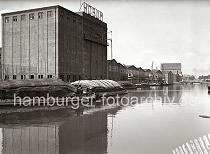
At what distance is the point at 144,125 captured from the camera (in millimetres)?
14727

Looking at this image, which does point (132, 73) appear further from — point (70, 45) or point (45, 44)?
point (45, 44)

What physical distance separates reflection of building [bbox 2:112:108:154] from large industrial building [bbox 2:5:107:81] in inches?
1097

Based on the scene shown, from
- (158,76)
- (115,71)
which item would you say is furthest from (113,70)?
(158,76)

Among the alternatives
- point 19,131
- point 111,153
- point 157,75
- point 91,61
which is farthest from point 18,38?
point 157,75

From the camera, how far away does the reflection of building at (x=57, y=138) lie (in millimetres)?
9336

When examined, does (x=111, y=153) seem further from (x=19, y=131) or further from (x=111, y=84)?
(x=111, y=84)

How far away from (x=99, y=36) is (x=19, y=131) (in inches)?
1840

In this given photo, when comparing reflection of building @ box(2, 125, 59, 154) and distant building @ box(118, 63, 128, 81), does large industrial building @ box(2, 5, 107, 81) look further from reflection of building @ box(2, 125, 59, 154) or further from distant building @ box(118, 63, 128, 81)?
distant building @ box(118, 63, 128, 81)

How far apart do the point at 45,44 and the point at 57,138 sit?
1344 inches

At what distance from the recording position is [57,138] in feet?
37.2

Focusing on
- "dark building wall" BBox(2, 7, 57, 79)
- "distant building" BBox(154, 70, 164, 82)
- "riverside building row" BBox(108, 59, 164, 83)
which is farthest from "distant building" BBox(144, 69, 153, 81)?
"dark building wall" BBox(2, 7, 57, 79)

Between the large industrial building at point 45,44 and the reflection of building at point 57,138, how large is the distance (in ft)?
91.4

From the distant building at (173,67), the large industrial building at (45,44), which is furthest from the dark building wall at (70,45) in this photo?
the distant building at (173,67)

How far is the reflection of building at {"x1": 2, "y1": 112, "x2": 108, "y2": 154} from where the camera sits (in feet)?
30.6
